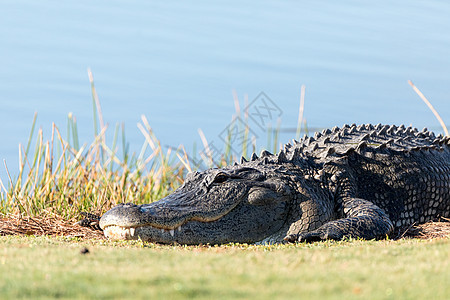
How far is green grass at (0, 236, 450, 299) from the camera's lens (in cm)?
362

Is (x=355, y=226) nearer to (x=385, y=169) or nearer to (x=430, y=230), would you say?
(x=430, y=230)

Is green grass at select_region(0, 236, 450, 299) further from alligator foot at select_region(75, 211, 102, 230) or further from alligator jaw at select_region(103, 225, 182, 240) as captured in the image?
alligator foot at select_region(75, 211, 102, 230)

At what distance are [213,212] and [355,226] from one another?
1.48 metres

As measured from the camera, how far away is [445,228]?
25.4 ft

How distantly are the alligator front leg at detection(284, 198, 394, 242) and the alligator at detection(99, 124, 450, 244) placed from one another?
0.01m

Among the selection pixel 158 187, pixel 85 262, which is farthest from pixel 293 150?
pixel 85 262

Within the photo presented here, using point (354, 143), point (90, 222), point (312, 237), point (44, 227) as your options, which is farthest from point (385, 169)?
point (44, 227)

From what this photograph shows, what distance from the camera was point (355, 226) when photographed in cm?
679

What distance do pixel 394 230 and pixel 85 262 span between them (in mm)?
4471

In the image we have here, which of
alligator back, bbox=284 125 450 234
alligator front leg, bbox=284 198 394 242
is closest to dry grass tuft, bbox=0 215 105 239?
alligator front leg, bbox=284 198 394 242

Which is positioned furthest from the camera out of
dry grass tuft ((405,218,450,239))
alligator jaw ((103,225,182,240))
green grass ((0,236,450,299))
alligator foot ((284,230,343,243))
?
dry grass tuft ((405,218,450,239))

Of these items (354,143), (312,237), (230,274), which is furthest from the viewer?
(354,143)

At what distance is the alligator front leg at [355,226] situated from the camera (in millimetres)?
6492

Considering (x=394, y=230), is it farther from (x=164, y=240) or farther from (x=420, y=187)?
(x=164, y=240)
